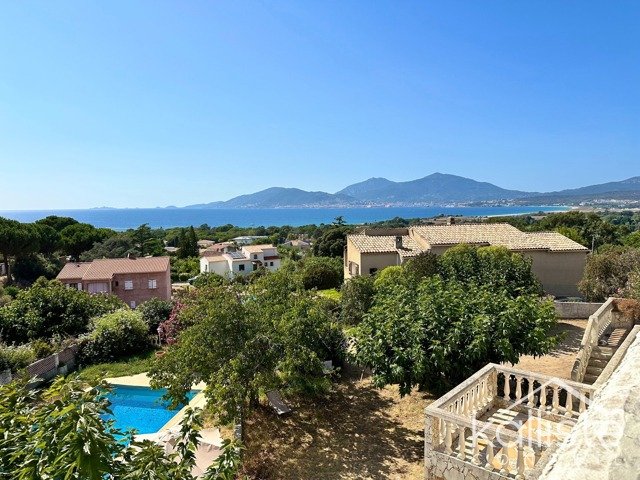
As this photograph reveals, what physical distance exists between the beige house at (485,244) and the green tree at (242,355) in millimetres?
21014

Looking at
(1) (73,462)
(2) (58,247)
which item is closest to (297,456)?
(1) (73,462)

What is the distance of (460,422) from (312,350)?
5.77 m

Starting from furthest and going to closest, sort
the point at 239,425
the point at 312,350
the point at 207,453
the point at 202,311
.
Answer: the point at 202,311
the point at 312,350
the point at 239,425
the point at 207,453

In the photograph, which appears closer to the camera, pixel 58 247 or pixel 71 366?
pixel 71 366

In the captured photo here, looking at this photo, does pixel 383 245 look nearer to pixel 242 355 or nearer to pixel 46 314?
pixel 46 314

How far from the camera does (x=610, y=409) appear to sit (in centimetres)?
143

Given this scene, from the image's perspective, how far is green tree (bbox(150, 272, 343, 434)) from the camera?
1099 centimetres

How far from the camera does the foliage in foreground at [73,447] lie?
3.57m

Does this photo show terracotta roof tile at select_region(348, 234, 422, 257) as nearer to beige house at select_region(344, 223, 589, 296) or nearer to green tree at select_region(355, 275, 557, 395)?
beige house at select_region(344, 223, 589, 296)

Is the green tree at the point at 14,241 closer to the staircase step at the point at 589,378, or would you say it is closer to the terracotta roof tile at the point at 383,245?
the terracotta roof tile at the point at 383,245

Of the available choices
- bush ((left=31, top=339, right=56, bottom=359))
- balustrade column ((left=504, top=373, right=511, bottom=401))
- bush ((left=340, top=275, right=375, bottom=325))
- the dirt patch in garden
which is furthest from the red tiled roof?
balustrade column ((left=504, top=373, right=511, bottom=401))

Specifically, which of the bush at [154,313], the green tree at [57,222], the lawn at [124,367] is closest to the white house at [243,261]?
the green tree at [57,222]

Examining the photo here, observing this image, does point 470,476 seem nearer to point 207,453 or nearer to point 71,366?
point 207,453

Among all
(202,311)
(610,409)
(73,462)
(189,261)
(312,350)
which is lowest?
(189,261)
